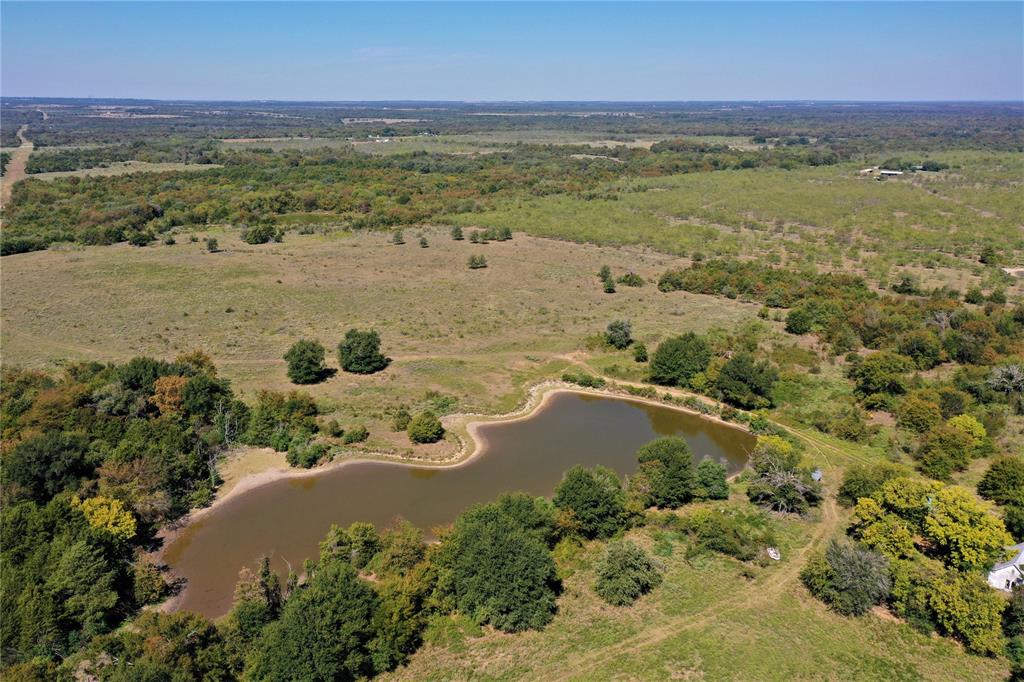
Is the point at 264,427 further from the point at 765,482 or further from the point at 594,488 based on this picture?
the point at 765,482

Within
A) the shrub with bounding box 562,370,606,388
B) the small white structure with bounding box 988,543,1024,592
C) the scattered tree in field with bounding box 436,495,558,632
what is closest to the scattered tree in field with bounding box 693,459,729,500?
the scattered tree in field with bounding box 436,495,558,632

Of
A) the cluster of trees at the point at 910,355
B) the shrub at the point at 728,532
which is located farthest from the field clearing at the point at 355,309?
the shrub at the point at 728,532

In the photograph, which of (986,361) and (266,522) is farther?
(986,361)

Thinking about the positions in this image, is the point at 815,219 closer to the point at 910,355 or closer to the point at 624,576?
the point at 910,355

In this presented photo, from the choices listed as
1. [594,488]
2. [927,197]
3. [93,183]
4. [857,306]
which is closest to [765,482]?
[594,488]

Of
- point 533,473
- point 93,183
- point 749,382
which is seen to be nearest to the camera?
point 533,473

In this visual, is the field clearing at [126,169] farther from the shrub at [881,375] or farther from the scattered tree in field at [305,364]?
the shrub at [881,375]
